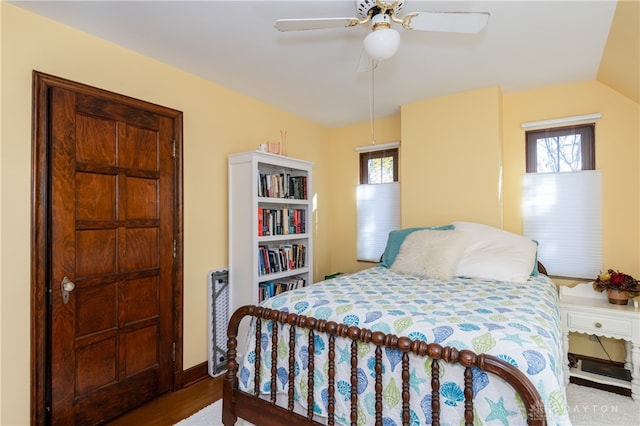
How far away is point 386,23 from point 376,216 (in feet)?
8.59

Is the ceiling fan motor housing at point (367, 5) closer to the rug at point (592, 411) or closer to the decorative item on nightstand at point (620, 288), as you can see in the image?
the rug at point (592, 411)

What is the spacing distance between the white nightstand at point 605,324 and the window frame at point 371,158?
2.07m

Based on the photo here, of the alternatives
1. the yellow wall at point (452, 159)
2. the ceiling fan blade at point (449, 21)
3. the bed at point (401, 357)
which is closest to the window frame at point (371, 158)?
the yellow wall at point (452, 159)

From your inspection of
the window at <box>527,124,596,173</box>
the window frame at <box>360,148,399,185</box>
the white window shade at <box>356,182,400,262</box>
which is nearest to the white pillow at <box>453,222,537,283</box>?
the window at <box>527,124,596,173</box>

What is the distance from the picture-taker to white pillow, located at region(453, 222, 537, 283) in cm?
238

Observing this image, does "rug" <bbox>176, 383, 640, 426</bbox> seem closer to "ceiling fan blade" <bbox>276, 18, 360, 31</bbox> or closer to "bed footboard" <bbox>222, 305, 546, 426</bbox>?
"bed footboard" <bbox>222, 305, 546, 426</bbox>

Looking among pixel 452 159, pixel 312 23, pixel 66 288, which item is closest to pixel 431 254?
pixel 452 159

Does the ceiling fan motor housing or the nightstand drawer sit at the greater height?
Result: the ceiling fan motor housing

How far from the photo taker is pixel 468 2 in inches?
71.7

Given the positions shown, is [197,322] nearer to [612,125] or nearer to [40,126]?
[40,126]

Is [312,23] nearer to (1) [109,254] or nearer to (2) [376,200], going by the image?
(1) [109,254]

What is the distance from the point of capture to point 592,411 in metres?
2.13

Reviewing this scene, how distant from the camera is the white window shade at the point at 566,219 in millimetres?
2791

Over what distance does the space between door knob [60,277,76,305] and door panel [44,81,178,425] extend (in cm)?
1
